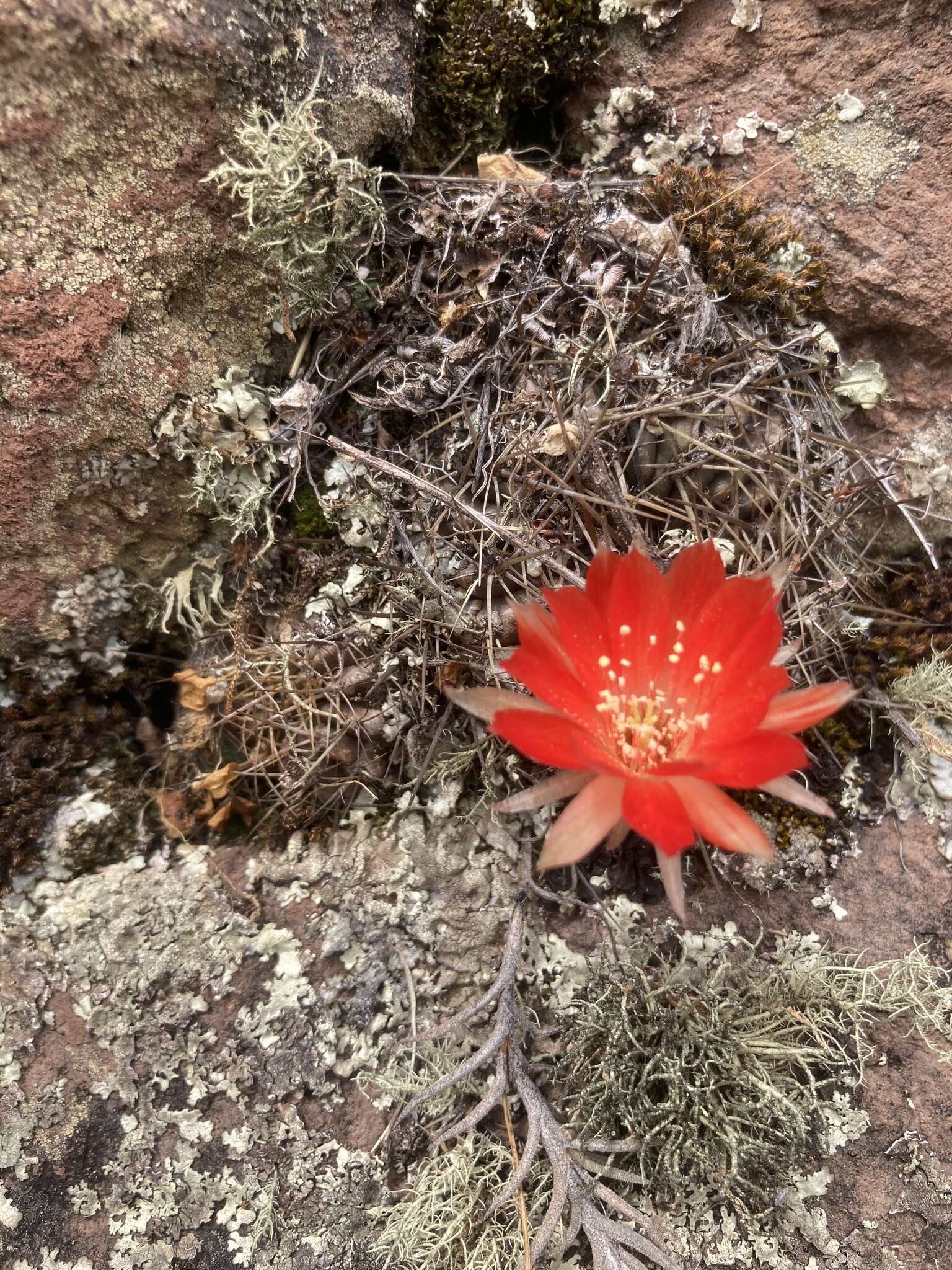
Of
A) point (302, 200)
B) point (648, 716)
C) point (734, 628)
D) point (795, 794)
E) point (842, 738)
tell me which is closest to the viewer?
point (795, 794)

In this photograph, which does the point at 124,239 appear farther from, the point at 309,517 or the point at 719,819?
the point at 719,819

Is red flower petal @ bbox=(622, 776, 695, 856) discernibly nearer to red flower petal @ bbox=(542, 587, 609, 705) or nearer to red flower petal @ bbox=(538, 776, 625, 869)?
red flower petal @ bbox=(538, 776, 625, 869)

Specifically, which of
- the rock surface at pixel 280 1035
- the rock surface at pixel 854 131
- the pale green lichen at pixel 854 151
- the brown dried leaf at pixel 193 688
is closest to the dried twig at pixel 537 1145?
the rock surface at pixel 280 1035

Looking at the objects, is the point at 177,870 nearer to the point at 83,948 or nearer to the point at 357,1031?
Result: the point at 83,948

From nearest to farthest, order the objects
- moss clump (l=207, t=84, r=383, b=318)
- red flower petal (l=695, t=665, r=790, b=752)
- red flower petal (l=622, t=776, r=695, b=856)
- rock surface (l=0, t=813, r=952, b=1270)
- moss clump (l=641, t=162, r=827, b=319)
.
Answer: red flower petal (l=622, t=776, r=695, b=856) < red flower petal (l=695, t=665, r=790, b=752) < rock surface (l=0, t=813, r=952, b=1270) < moss clump (l=207, t=84, r=383, b=318) < moss clump (l=641, t=162, r=827, b=319)

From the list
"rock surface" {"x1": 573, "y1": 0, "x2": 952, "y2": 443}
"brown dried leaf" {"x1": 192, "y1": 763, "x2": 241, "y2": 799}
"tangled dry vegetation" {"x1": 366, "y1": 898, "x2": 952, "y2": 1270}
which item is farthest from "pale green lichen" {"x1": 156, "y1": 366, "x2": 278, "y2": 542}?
Result: "rock surface" {"x1": 573, "y1": 0, "x2": 952, "y2": 443}

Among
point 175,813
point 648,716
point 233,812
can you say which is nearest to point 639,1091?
point 648,716
